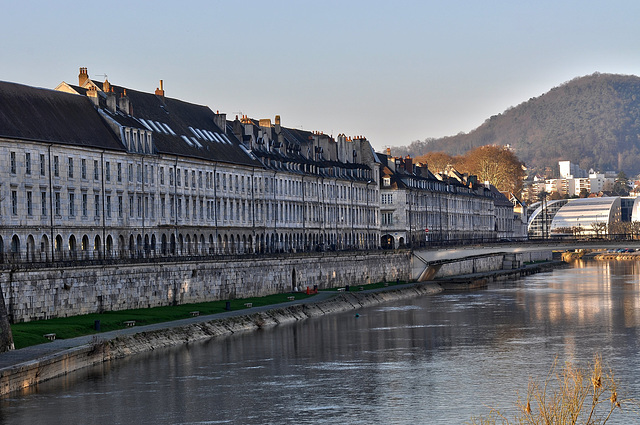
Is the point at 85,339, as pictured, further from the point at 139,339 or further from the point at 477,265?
the point at 477,265

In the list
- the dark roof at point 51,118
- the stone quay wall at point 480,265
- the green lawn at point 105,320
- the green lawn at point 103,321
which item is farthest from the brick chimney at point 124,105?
the stone quay wall at point 480,265

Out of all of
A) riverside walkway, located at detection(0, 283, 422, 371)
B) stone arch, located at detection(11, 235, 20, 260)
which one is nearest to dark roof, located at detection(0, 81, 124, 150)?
stone arch, located at detection(11, 235, 20, 260)

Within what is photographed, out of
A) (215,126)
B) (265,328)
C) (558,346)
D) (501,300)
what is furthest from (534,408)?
(215,126)

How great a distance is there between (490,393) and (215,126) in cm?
7317

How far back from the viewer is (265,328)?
78875 millimetres

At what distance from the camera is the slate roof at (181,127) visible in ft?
328

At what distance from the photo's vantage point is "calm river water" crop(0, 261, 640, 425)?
4522cm

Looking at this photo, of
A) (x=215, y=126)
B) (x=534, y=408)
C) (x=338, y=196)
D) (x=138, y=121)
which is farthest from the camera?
(x=338, y=196)

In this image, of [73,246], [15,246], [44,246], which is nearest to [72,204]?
[73,246]

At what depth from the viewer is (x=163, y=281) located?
3287 inches

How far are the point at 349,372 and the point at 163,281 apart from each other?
29725mm

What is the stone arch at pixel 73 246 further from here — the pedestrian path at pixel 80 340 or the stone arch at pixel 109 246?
the pedestrian path at pixel 80 340

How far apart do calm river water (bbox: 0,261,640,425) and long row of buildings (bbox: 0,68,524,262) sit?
17974 millimetres

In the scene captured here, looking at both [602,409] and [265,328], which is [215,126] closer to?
[265,328]
